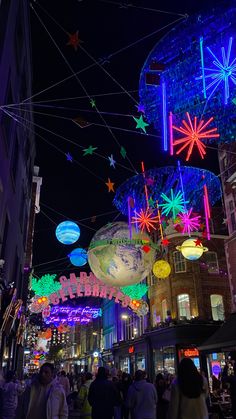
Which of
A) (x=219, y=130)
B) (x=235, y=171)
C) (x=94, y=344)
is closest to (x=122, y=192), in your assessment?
(x=219, y=130)

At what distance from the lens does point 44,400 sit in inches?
224

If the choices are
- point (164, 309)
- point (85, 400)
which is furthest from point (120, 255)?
point (164, 309)

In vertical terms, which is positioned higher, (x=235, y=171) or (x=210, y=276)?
(x=235, y=171)

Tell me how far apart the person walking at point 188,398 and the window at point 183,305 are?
2768 centimetres

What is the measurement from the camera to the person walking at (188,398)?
4.78 m

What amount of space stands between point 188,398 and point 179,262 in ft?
95.1

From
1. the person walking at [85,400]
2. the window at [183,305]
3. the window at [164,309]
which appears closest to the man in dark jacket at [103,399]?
the person walking at [85,400]

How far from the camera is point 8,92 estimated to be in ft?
42.6

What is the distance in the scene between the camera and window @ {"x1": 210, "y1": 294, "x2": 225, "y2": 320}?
3195cm

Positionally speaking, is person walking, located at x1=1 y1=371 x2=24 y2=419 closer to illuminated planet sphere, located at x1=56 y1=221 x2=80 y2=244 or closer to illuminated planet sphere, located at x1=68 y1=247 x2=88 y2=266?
illuminated planet sphere, located at x1=56 y1=221 x2=80 y2=244

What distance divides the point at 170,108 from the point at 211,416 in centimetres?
893

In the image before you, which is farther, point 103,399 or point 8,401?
point 8,401

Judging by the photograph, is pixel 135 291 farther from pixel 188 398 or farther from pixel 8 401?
pixel 188 398

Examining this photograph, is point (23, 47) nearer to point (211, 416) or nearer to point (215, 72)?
point (215, 72)
